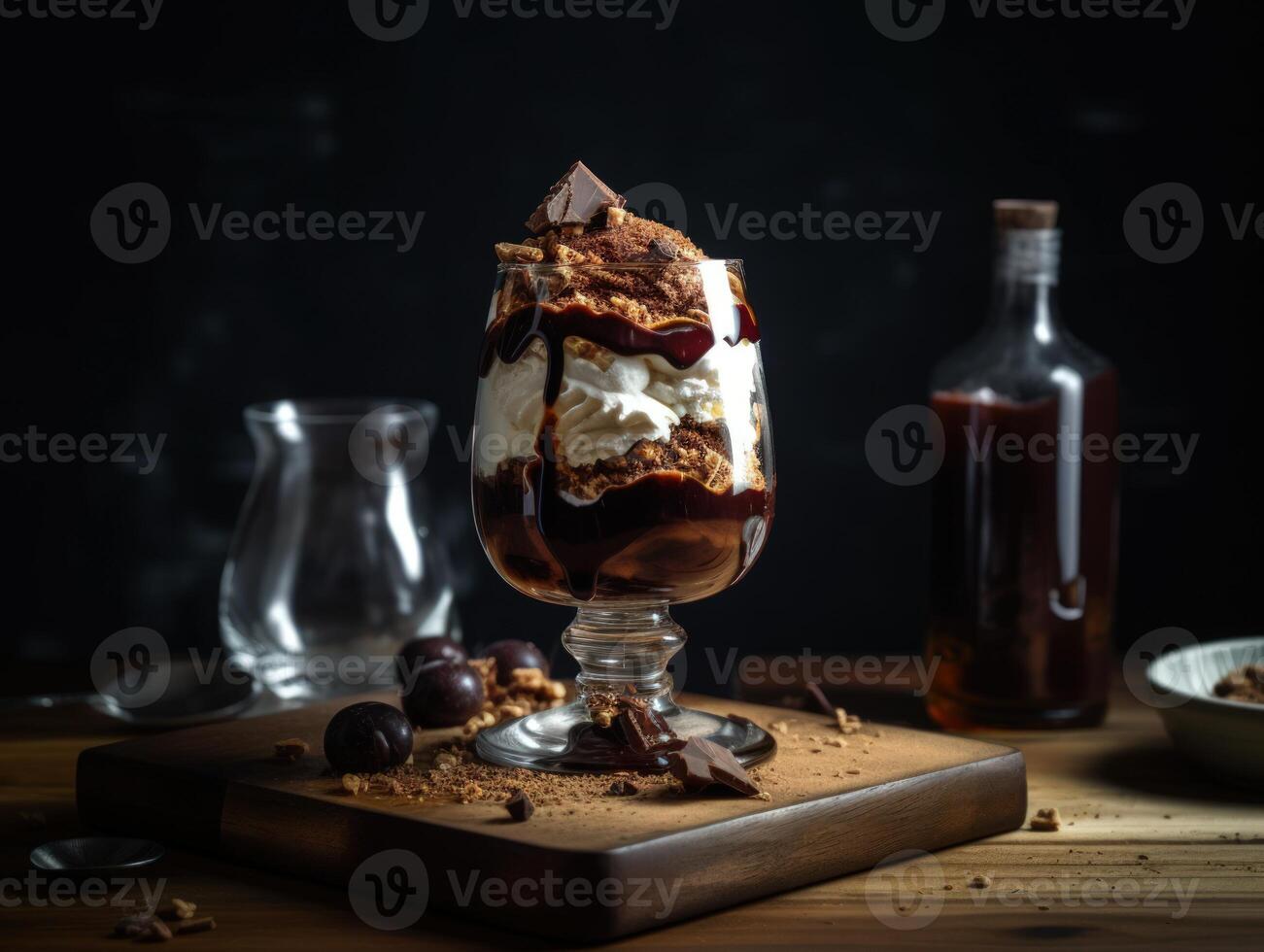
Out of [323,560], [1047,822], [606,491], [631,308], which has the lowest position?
[1047,822]

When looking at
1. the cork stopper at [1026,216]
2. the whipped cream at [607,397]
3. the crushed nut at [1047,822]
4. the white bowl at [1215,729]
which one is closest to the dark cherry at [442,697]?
the whipped cream at [607,397]

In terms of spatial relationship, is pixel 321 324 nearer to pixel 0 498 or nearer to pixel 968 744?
pixel 0 498

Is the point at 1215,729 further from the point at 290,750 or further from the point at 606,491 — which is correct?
the point at 290,750

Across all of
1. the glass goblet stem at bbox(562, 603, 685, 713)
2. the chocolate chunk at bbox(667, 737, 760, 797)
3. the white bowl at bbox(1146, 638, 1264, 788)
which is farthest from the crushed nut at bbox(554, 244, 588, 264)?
the white bowl at bbox(1146, 638, 1264, 788)

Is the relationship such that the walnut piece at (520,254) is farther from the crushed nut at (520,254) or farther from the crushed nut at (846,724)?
the crushed nut at (846,724)

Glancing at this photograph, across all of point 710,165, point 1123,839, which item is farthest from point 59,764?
point 710,165

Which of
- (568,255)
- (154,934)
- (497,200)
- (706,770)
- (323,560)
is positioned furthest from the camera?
(497,200)

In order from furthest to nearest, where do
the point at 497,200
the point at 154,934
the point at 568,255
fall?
the point at 497,200
the point at 568,255
the point at 154,934

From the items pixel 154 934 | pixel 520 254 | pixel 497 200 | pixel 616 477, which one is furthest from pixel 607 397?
pixel 497 200
